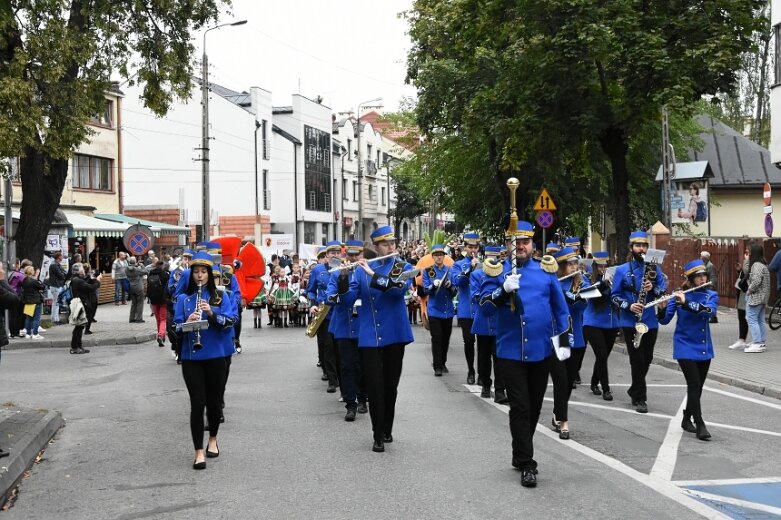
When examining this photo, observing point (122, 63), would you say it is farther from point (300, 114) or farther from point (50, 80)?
point (300, 114)

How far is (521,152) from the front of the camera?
19859 millimetres

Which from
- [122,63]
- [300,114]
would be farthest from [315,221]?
[122,63]

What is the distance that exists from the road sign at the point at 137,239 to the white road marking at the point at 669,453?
15964 mm

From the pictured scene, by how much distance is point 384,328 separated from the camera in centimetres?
794

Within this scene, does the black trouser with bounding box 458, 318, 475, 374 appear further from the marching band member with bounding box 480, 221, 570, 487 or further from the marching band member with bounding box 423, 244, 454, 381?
the marching band member with bounding box 480, 221, 570, 487

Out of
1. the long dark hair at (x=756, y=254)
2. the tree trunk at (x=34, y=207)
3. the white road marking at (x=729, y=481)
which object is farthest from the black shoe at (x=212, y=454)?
the tree trunk at (x=34, y=207)

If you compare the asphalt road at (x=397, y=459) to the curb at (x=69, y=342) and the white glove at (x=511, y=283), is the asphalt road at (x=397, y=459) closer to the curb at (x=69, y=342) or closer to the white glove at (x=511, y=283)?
the white glove at (x=511, y=283)

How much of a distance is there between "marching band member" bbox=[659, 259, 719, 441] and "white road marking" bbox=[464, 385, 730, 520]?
4.61ft

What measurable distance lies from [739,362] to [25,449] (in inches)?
438

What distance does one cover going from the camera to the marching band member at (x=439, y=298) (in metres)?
12.1

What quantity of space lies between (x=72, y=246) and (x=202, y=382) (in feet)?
97.8

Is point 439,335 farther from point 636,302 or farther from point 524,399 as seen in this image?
point 524,399

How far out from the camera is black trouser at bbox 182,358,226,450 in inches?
282

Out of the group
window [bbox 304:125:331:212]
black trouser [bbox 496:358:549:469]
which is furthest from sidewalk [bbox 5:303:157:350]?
window [bbox 304:125:331:212]
